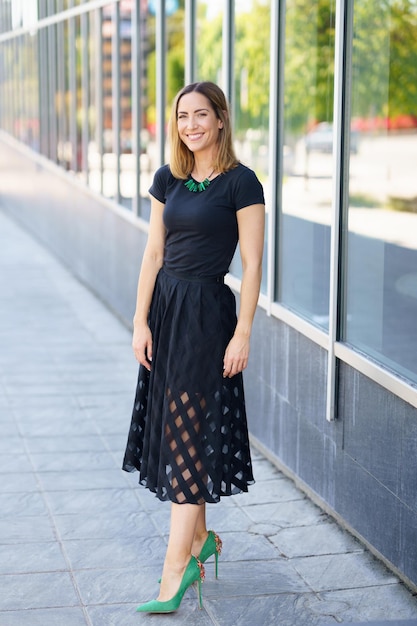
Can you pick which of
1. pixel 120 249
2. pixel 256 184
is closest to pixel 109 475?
pixel 256 184

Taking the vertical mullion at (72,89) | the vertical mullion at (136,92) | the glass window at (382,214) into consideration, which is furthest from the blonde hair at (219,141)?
the vertical mullion at (72,89)

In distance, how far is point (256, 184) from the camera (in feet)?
13.5

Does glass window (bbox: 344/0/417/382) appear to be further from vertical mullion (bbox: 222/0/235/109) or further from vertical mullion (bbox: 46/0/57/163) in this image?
vertical mullion (bbox: 46/0/57/163)

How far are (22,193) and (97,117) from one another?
6.79 meters

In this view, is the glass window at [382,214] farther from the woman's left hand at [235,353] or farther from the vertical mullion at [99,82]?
the vertical mullion at [99,82]

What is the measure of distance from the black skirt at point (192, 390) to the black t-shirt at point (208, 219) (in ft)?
0.24

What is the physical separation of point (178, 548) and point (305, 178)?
8.87 feet

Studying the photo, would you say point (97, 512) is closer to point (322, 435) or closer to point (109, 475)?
point (109, 475)

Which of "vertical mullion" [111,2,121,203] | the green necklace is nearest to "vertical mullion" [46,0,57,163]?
"vertical mullion" [111,2,121,203]

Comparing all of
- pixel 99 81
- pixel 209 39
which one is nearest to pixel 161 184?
pixel 209 39

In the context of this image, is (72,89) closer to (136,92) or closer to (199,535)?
(136,92)

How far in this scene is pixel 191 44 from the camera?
8227 mm

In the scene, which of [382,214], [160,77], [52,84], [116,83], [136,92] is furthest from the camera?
[52,84]

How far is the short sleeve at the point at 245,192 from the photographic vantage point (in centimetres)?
409
